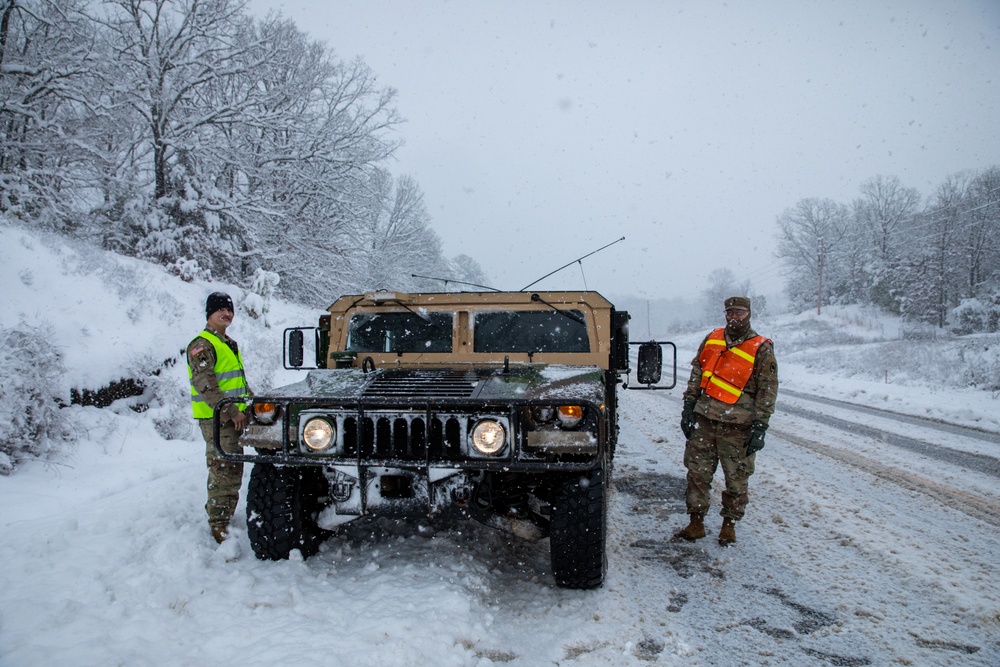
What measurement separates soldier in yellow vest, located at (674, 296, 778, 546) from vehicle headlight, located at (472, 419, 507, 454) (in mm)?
1666

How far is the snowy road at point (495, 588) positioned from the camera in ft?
8.06

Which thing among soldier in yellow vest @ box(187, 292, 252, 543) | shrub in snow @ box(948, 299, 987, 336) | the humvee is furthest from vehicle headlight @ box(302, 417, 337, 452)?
shrub in snow @ box(948, 299, 987, 336)

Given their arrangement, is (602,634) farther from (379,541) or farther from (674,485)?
(674,485)

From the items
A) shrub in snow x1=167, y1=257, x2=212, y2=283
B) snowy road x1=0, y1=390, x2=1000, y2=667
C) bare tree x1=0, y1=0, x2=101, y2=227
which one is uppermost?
bare tree x1=0, y1=0, x2=101, y2=227

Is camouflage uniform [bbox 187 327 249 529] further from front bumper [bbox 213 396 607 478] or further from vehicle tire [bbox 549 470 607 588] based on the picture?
vehicle tire [bbox 549 470 607 588]

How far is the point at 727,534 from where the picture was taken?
3.76m

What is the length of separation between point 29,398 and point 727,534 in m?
5.52

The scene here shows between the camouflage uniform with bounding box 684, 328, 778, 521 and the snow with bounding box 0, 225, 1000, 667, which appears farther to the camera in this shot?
the camouflage uniform with bounding box 684, 328, 778, 521

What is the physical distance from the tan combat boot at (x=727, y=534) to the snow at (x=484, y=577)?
77 millimetres

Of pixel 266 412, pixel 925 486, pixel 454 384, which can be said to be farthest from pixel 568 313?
pixel 925 486

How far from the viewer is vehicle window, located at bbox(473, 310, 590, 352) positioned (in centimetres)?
447

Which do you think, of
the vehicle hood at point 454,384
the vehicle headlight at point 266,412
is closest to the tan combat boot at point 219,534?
the vehicle headlight at point 266,412

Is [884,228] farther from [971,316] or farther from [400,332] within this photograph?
[400,332]

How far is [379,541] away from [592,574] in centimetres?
150
